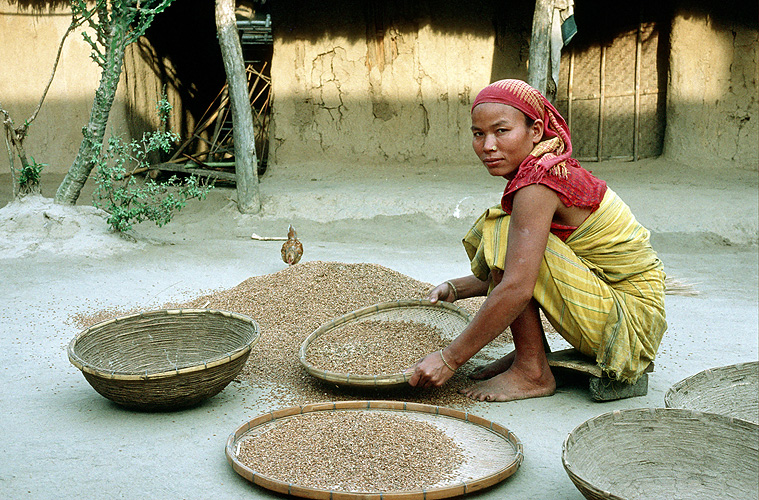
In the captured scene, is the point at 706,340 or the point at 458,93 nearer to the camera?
the point at 706,340

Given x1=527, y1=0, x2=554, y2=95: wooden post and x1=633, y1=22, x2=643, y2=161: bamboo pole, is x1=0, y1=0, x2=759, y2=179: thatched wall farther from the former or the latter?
x1=527, y1=0, x2=554, y2=95: wooden post

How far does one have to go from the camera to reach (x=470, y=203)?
6.30 meters

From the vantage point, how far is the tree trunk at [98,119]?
4.94 m

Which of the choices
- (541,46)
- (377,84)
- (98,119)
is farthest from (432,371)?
(377,84)

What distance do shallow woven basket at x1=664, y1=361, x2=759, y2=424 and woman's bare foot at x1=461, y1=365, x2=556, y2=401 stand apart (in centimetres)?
45

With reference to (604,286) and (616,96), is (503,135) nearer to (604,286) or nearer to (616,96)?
(604,286)

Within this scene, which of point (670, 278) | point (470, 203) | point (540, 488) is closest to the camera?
point (540, 488)

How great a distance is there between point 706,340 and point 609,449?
1549mm

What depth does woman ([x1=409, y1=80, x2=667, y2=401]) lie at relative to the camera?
6.90 ft

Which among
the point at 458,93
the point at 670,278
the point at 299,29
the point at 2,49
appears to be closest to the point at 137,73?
the point at 2,49

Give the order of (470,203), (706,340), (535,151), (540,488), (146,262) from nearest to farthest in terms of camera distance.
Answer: (540,488)
(535,151)
(706,340)
(146,262)
(470,203)

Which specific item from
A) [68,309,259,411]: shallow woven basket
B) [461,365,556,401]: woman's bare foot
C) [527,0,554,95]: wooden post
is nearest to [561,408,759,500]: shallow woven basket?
[461,365,556,401]: woman's bare foot

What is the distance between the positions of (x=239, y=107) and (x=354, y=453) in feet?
16.5

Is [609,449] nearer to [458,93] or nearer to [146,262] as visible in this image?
[146,262]
